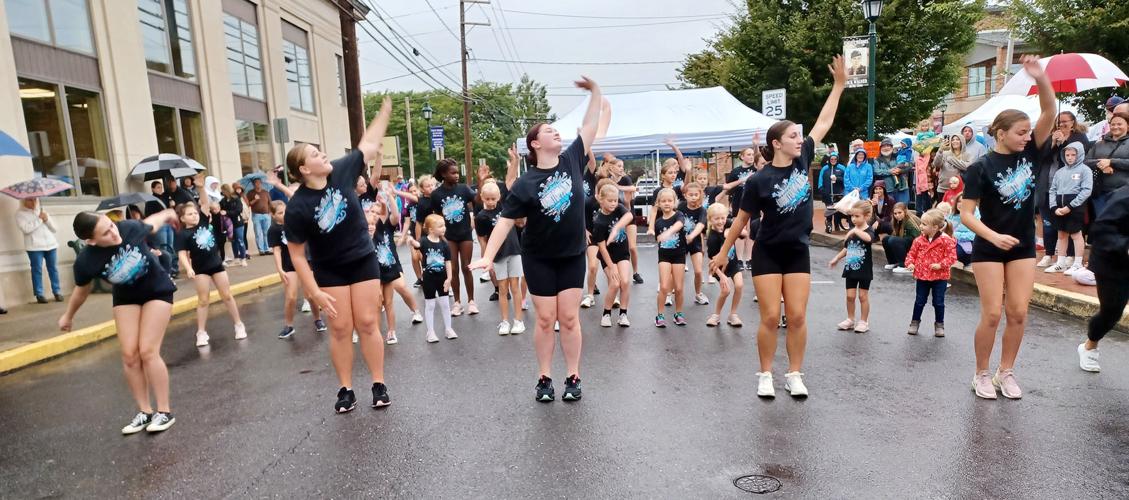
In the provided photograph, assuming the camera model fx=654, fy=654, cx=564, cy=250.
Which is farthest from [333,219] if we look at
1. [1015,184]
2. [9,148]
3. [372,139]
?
[9,148]

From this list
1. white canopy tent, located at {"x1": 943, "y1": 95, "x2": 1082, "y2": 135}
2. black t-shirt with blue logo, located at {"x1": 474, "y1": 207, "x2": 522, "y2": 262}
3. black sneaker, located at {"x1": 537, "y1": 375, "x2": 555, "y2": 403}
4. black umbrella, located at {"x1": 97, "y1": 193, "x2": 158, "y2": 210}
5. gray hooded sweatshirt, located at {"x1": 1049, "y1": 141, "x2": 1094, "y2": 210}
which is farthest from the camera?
white canopy tent, located at {"x1": 943, "y1": 95, "x2": 1082, "y2": 135}

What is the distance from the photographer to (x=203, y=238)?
22.5ft

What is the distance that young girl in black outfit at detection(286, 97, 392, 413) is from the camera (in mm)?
4195

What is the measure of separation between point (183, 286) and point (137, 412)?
697 cm

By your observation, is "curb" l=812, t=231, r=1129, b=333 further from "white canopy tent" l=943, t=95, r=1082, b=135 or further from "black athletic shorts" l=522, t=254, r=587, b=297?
"white canopy tent" l=943, t=95, r=1082, b=135

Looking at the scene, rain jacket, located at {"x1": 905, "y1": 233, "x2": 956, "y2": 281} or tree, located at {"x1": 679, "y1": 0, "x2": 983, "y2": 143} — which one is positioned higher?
tree, located at {"x1": 679, "y1": 0, "x2": 983, "y2": 143}

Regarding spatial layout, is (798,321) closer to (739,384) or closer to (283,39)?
(739,384)

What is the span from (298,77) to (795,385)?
19.7 metres

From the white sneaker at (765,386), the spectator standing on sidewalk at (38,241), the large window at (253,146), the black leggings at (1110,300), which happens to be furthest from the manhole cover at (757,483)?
the large window at (253,146)

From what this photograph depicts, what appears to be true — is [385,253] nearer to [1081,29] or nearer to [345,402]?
[345,402]

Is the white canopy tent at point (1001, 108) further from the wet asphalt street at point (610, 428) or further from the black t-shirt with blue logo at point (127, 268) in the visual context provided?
the black t-shirt with blue logo at point (127, 268)

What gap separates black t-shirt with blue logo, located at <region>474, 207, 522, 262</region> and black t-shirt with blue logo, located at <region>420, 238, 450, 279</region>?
54cm

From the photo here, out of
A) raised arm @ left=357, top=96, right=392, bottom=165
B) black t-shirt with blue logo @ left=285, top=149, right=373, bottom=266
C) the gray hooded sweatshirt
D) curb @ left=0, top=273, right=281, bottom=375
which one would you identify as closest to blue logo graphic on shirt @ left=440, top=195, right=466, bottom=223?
raised arm @ left=357, top=96, right=392, bottom=165

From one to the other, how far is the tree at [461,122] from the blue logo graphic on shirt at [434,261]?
53.7 m
